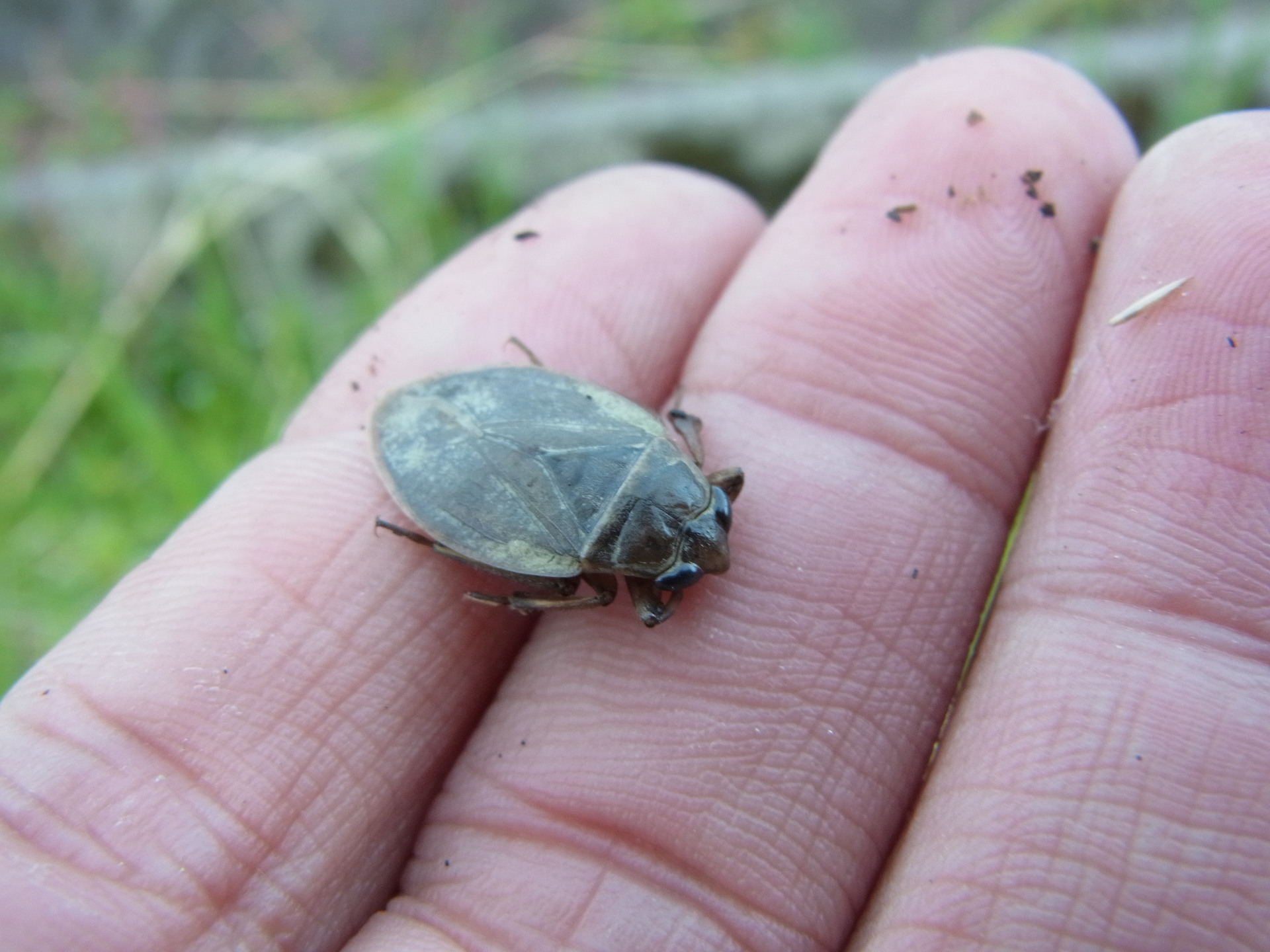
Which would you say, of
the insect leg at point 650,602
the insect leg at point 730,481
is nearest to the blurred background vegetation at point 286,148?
the insect leg at point 650,602

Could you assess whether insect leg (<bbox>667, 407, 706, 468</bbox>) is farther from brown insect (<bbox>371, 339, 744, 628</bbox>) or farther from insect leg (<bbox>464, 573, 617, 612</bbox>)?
insect leg (<bbox>464, 573, 617, 612</bbox>)

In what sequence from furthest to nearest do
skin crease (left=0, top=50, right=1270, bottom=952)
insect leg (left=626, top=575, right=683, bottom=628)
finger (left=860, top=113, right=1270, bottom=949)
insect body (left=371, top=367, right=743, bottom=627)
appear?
insect body (left=371, top=367, right=743, bottom=627) < insect leg (left=626, top=575, right=683, bottom=628) < skin crease (left=0, top=50, right=1270, bottom=952) < finger (left=860, top=113, right=1270, bottom=949)

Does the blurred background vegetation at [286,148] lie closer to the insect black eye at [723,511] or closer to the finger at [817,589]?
the finger at [817,589]

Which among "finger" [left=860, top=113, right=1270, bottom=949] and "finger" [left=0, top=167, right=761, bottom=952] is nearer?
"finger" [left=860, top=113, right=1270, bottom=949]

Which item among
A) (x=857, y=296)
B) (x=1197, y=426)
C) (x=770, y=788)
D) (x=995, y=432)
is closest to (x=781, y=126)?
(x=857, y=296)

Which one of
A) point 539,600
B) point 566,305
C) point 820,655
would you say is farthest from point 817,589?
point 566,305

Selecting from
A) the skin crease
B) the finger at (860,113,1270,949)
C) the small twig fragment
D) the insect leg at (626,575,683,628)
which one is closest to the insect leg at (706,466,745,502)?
the skin crease

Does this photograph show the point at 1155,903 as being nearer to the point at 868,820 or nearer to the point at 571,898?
the point at 868,820
